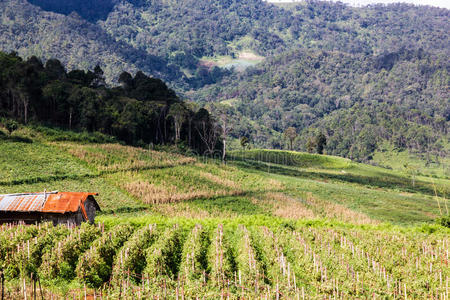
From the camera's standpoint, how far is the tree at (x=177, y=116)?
64.8 m

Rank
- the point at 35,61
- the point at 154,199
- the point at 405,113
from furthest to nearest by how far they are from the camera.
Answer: the point at 405,113 → the point at 35,61 → the point at 154,199

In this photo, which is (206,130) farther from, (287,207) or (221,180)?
(287,207)

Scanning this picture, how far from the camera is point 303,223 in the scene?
2477 cm

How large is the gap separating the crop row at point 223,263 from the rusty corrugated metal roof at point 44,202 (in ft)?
9.19

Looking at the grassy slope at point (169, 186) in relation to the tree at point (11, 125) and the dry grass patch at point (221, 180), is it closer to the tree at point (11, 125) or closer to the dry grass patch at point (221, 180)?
the dry grass patch at point (221, 180)

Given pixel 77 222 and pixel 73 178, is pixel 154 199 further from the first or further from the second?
pixel 77 222

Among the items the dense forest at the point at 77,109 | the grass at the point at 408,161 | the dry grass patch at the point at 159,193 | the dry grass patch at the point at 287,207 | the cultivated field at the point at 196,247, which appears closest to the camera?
the cultivated field at the point at 196,247

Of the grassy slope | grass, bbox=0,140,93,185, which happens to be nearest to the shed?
the grassy slope

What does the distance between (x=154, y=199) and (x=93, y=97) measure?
26853 mm

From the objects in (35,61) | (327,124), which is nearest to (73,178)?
(35,61)

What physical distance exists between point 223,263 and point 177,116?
165 feet

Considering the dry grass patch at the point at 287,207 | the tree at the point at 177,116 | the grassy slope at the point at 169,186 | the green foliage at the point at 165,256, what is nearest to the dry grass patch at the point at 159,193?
the grassy slope at the point at 169,186

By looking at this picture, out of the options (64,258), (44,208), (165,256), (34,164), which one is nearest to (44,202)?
(44,208)

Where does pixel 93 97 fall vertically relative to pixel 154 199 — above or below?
above
